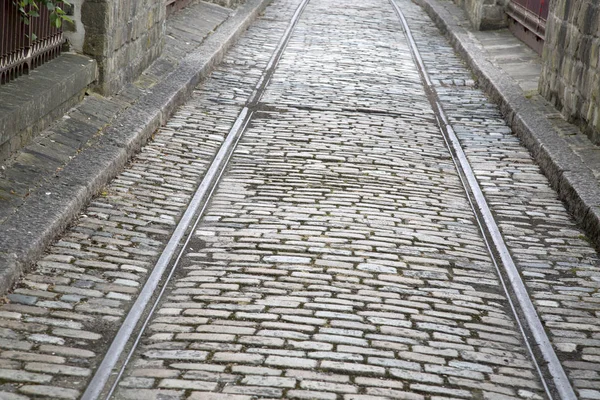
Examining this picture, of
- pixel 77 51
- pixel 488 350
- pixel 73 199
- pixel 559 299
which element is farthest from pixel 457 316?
pixel 77 51

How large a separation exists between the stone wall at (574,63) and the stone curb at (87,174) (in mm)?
4234

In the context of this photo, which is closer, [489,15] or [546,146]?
[546,146]

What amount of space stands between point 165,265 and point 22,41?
3.00 metres

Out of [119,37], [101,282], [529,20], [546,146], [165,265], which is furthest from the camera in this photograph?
[529,20]

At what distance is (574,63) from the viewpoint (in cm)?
1027

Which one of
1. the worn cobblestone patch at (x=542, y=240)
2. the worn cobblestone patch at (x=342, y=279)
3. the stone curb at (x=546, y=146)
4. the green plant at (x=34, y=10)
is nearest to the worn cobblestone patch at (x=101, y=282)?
the worn cobblestone patch at (x=342, y=279)

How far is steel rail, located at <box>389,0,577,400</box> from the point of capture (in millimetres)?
4791

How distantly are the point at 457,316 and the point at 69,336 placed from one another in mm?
2174

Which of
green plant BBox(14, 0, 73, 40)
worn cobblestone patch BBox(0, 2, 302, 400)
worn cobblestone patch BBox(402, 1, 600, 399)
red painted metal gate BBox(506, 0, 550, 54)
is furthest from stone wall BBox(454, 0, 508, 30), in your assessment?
green plant BBox(14, 0, 73, 40)

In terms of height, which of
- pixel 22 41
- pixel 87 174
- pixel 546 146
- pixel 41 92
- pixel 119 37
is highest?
pixel 22 41

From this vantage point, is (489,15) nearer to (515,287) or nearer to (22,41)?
(22,41)

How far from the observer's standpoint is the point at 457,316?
5484mm

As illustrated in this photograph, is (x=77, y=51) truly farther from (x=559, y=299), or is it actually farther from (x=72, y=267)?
(x=559, y=299)

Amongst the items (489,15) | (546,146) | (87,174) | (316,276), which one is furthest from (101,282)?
(489,15)
